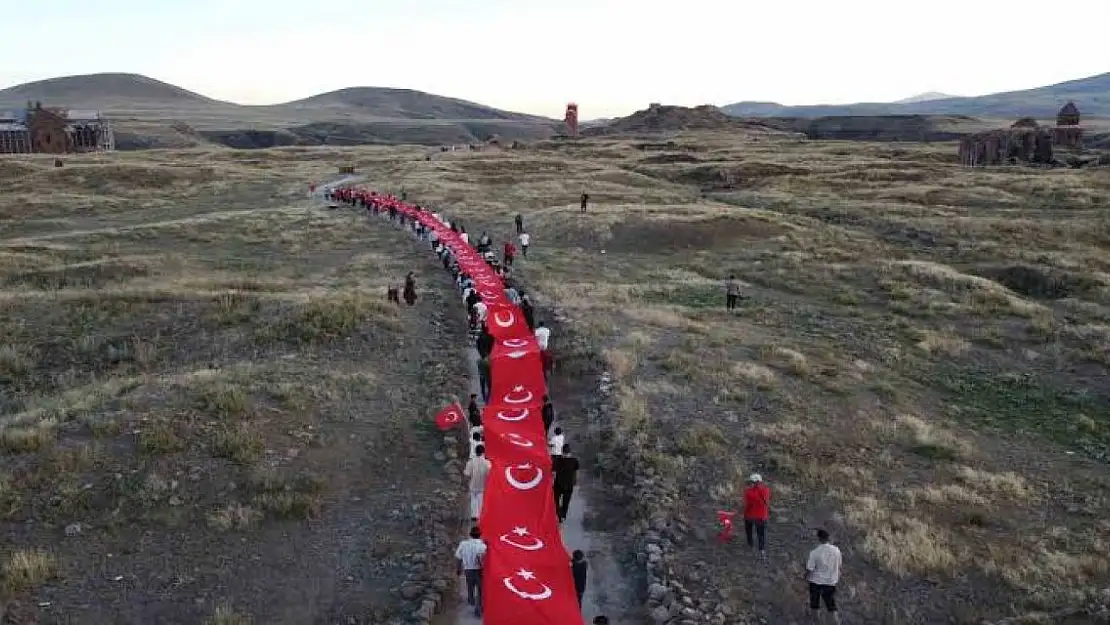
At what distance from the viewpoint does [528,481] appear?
15.9 m

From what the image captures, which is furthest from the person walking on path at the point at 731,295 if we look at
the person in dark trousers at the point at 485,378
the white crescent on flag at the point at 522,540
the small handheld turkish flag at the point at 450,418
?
the white crescent on flag at the point at 522,540

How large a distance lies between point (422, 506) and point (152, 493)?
5.00 metres

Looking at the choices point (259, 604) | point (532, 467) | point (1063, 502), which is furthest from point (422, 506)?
point (1063, 502)

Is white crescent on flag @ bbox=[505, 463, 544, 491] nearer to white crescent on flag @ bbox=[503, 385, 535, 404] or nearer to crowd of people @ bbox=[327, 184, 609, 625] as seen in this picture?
crowd of people @ bbox=[327, 184, 609, 625]

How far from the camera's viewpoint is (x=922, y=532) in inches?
582

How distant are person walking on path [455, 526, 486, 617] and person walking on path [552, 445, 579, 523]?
2944mm

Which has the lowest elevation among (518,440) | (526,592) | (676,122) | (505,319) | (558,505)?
(558,505)

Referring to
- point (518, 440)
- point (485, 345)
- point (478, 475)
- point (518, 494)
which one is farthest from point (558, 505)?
point (485, 345)

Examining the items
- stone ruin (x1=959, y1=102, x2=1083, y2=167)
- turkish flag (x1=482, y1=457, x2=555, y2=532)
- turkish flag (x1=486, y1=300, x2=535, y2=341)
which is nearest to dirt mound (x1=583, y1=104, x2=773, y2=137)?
stone ruin (x1=959, y1=102, x2=1083, y2=167)

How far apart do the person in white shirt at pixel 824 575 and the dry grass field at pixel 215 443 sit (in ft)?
20.4

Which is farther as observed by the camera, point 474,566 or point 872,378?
point 872,378

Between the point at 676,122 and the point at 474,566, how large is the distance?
541 feet

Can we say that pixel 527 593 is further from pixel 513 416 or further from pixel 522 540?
pixel 513 416

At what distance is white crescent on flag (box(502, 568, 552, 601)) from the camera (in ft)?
39.9
